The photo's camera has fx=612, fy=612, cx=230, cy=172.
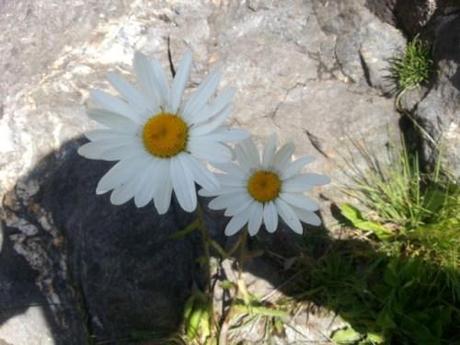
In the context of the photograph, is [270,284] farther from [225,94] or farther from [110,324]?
[225,94]

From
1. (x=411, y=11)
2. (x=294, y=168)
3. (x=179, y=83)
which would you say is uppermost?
(x=411, y=11)

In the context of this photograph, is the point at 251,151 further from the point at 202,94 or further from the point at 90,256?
the point at 90,256

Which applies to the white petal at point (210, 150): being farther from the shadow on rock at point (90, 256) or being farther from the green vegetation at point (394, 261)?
the green vegetation at point (394, 261)

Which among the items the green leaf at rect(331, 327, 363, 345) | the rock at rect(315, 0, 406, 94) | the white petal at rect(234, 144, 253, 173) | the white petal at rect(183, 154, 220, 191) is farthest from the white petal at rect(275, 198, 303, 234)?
the rock at rect(315, 0, 406, 94)

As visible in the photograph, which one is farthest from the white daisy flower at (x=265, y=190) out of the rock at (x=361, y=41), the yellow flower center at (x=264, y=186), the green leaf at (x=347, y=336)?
the rock at (x=361, y=41)

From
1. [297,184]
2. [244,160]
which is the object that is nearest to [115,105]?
[244,160]

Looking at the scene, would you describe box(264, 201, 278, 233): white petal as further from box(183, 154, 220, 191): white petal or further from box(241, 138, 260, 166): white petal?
box(183, 154, 220, 191): white petal

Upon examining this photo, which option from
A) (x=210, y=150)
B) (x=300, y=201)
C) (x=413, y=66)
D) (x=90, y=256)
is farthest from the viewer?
(x=413, y=66)
